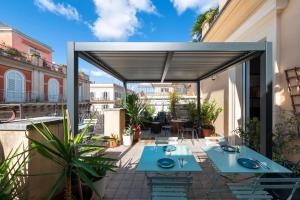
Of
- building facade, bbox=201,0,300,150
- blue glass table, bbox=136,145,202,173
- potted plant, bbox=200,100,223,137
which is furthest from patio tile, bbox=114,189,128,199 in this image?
potted plant, bbox=200,100,223,137

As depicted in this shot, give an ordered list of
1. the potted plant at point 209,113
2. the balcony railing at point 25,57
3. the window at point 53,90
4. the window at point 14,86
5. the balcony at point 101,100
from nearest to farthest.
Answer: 1. the potted plant at point 209,113
2. the balcony railing at point 25,57
3. the window at point 14,86
4. the window at point 53,90
5. the balcony at point 101,100

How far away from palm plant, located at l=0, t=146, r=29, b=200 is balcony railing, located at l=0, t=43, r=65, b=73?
21.5 metres

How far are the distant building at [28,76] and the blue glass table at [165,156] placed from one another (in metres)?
17.6

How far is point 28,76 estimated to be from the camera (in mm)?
23578

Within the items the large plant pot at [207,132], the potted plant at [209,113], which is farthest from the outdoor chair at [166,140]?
the potted plant at [209,113]

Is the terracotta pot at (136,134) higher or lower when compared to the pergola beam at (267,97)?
lower

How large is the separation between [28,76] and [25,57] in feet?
6.88

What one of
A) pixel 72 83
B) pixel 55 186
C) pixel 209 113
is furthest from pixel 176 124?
pixel 55 186

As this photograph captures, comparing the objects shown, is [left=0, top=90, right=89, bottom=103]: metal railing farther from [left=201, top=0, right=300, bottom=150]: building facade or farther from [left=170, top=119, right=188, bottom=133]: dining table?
[left=201, top=0, right=300, bottom=150]: building facade

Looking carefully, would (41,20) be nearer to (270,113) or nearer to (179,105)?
(179,105)

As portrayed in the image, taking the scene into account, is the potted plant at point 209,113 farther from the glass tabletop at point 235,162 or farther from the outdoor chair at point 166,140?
the glass tabletop at point 235,162

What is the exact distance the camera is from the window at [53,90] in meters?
27.3

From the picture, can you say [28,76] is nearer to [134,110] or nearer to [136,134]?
[134,110]

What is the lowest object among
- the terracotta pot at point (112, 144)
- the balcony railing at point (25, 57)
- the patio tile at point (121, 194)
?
the patio tile at point (121, 194)
